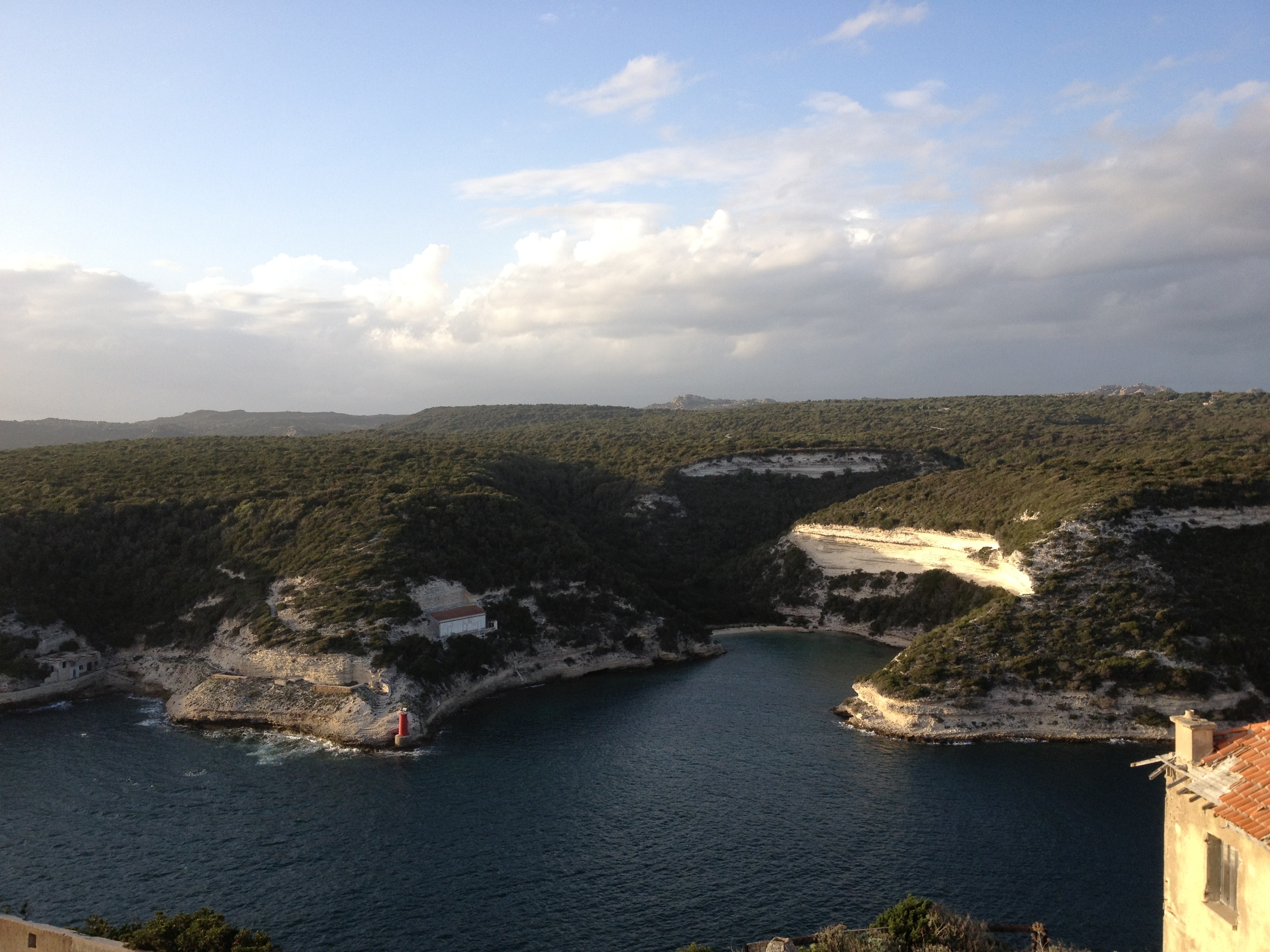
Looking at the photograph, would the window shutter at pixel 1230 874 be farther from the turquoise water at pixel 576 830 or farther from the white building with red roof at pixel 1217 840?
the turquoise water at pixel 576 830

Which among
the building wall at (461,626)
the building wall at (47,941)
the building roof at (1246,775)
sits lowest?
the building wall at (47,941)

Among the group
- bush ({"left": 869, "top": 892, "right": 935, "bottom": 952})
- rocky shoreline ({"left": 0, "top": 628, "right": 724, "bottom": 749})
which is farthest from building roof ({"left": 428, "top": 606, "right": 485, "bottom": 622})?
bush ({"left": 869, "top": 892, "right": 935, "bottom": 952})

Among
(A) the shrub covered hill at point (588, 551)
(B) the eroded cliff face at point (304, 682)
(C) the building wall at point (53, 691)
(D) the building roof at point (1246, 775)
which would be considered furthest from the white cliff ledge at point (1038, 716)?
(C) the building wall at point (53, 691)

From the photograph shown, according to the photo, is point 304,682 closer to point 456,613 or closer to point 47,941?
point 456,613

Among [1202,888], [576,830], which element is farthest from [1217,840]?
[576,830]

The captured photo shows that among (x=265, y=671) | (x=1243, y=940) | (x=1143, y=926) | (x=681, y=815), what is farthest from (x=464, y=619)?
(x=1243, y=940)

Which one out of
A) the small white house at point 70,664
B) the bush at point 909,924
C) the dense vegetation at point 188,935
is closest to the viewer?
the bush at point 909,924

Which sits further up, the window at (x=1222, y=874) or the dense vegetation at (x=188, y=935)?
the window at (x=1222, y=874)
